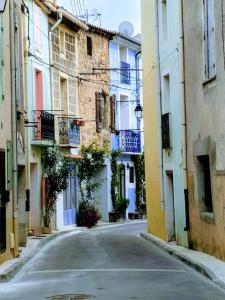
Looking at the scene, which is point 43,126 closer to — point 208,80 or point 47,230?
point 47,230

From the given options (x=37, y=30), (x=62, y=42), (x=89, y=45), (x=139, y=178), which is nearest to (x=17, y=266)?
(x=37, y=30)

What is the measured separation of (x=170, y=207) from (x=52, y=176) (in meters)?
6.76

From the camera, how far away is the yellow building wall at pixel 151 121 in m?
25.4

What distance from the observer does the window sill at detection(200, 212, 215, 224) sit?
1731 centimetres

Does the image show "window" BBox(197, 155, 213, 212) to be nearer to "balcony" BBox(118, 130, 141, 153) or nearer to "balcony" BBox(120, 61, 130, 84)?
"balcony" BBox(118, 130, 141, 153)

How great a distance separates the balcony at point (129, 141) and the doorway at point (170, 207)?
57.4ft

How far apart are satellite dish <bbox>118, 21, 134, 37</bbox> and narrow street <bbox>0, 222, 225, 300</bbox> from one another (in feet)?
81.0

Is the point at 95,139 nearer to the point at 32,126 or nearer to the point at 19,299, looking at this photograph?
the point at 32,126

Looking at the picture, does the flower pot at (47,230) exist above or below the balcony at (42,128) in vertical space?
below

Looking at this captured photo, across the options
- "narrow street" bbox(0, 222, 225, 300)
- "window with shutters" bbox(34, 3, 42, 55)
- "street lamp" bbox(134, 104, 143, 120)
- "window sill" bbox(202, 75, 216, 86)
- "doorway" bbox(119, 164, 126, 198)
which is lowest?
"narrow street" bbox(0, 222, 225, 300)

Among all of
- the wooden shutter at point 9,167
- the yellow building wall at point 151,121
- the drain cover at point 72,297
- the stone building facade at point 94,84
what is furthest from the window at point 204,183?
the stone building facade at point 94,84

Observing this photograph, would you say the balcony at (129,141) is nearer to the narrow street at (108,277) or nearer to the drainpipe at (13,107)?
the narrow street at (108,277)

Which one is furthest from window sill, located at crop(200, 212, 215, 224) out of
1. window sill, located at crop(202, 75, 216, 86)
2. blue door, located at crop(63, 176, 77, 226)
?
blue door, located at crop(63, 176, 77, 226)

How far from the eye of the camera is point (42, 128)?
27.8 meters
